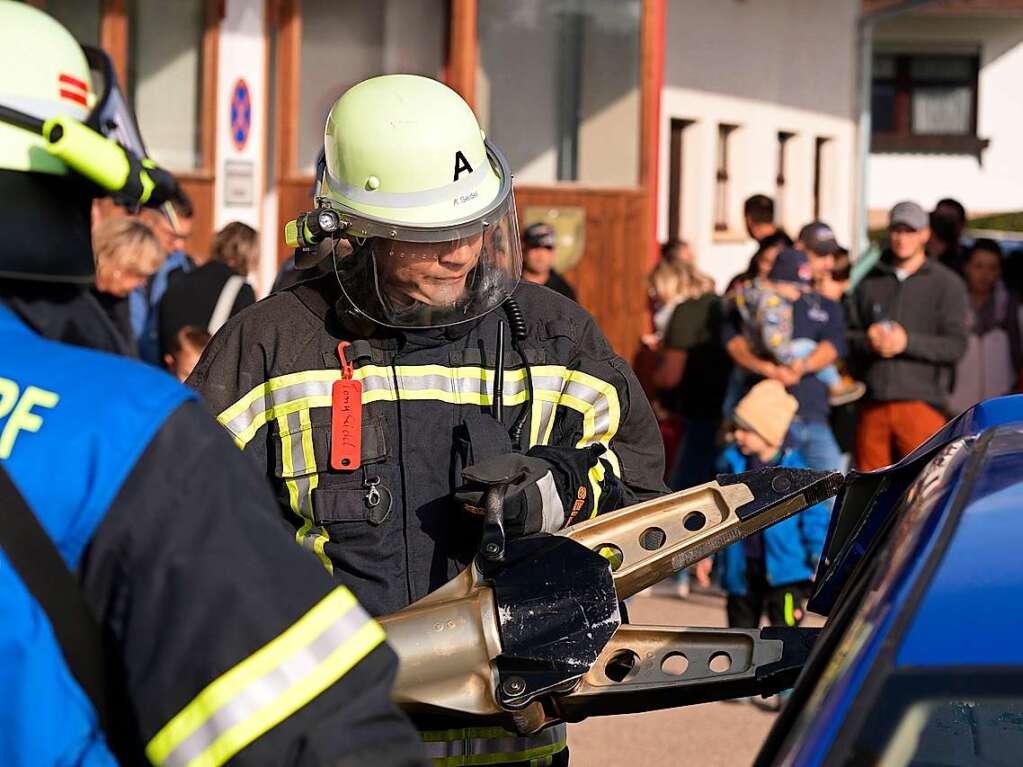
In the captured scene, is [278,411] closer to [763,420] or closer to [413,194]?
[413,194]

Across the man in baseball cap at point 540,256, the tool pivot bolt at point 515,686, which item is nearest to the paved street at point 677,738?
the tool pivot bolt at point 515,686

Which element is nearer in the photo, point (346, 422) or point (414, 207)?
point (346, 422)

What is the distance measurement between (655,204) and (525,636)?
10.2 metres

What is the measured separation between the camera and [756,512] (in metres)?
2.87

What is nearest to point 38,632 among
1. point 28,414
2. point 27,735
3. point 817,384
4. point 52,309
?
point 27,735

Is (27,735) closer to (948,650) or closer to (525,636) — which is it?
(948,650)

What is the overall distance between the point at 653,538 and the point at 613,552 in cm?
9

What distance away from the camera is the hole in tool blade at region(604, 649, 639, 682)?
273cm

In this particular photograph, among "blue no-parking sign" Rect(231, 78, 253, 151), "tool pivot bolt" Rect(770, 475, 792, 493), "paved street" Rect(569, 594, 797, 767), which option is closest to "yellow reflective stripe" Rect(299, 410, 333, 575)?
"tool pivot bolt" Rect(770, 475, 792, 493)

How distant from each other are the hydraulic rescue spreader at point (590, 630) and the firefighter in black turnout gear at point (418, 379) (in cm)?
12

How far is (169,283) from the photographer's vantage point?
7.37m

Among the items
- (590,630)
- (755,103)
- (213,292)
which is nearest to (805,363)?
(213,292)

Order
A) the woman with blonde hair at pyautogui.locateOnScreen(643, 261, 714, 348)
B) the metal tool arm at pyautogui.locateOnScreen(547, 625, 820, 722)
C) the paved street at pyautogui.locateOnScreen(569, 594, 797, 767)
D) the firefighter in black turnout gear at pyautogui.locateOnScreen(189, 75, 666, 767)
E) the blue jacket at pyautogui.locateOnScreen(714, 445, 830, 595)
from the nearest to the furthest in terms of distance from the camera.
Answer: the metal tool arm at pyautogui.locateOnScreen(547, 625, 820, 722), the firefighter in black turnout gear at pyautogui.locateOnScreen(189, 75, 666, 767), the paved street at pyautogui.locateOnScreen(569, 594, 797, 767), the blue jacket at pyautogui.locateOnScreen(714, 445, 830, 595), the woman with blonde hair at pyautogui.locateOnScreen(643, 261, 714, 348)

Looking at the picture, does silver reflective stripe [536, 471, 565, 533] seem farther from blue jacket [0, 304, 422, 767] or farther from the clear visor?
blue jacket [0, 304, 422, 767]
